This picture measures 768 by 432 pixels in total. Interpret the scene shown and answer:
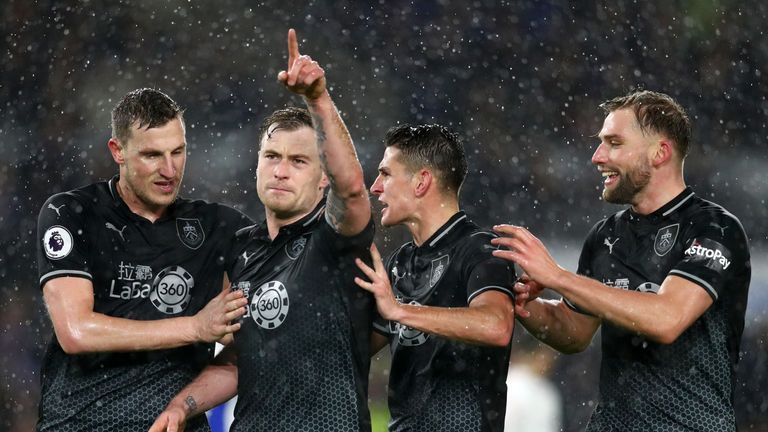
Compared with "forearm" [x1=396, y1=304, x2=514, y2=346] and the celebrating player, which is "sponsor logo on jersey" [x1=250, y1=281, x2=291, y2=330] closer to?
the celebrating player

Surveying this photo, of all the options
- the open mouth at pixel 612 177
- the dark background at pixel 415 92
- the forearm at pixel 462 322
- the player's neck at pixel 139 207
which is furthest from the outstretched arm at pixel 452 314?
the dark background at pixel 415 92

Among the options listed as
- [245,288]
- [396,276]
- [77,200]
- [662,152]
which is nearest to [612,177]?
[662,152]

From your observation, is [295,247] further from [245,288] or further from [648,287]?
[648,287]

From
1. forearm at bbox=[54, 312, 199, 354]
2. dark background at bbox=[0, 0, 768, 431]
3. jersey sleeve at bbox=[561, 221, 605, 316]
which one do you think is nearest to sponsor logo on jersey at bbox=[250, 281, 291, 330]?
forearm at bbox=[54, 312, 199, 354]

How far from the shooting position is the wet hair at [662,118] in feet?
14.1

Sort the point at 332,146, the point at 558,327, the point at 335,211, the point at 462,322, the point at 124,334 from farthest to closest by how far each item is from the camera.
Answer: the point at 558,327 → the point at 124,334 → the point at 462,322 → the point at 335,211 → the point at 332,146

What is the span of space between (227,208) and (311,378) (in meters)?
1.07

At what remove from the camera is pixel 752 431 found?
8.29 metres

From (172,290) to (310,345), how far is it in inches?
28.5

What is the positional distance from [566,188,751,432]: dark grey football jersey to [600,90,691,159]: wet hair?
272 mm

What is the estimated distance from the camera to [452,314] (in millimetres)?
3553

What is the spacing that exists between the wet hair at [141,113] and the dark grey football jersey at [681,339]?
77.0 inches

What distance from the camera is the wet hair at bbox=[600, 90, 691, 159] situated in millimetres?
4297

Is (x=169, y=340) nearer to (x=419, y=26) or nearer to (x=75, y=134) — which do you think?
(x=75, y=134)
